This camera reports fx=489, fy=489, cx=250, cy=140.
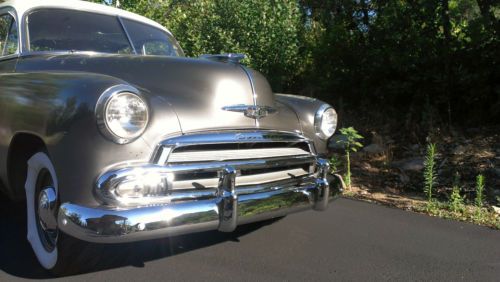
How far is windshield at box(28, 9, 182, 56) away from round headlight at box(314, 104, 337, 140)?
1.54 meters

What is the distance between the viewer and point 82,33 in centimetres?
384

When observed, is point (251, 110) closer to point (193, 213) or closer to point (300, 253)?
point (193, 213)

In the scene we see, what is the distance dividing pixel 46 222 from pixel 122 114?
85 cm

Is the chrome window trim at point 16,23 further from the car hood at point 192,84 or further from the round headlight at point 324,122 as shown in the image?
the round headlight at point 324,122

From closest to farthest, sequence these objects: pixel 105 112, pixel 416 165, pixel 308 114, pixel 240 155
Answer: pixel 105 112 → pixel 240 155 → pixel 308 114 → pixel 416 165

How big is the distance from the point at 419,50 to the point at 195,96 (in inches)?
238

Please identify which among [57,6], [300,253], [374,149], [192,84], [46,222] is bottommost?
[300,253]

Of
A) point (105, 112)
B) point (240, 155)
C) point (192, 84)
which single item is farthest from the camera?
point (192, 84)

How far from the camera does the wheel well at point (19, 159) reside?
10.1 feet

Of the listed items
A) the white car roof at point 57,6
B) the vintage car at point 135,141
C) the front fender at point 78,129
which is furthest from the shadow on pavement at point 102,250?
the white car roof at point 57,6

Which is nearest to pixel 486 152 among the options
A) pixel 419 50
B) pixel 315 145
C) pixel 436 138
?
pixel 436 138

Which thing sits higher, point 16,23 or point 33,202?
point 16,23

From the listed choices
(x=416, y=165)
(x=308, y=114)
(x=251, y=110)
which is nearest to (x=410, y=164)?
(x=416, y=165)

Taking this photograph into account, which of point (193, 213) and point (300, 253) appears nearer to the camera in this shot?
point (193, 213)
